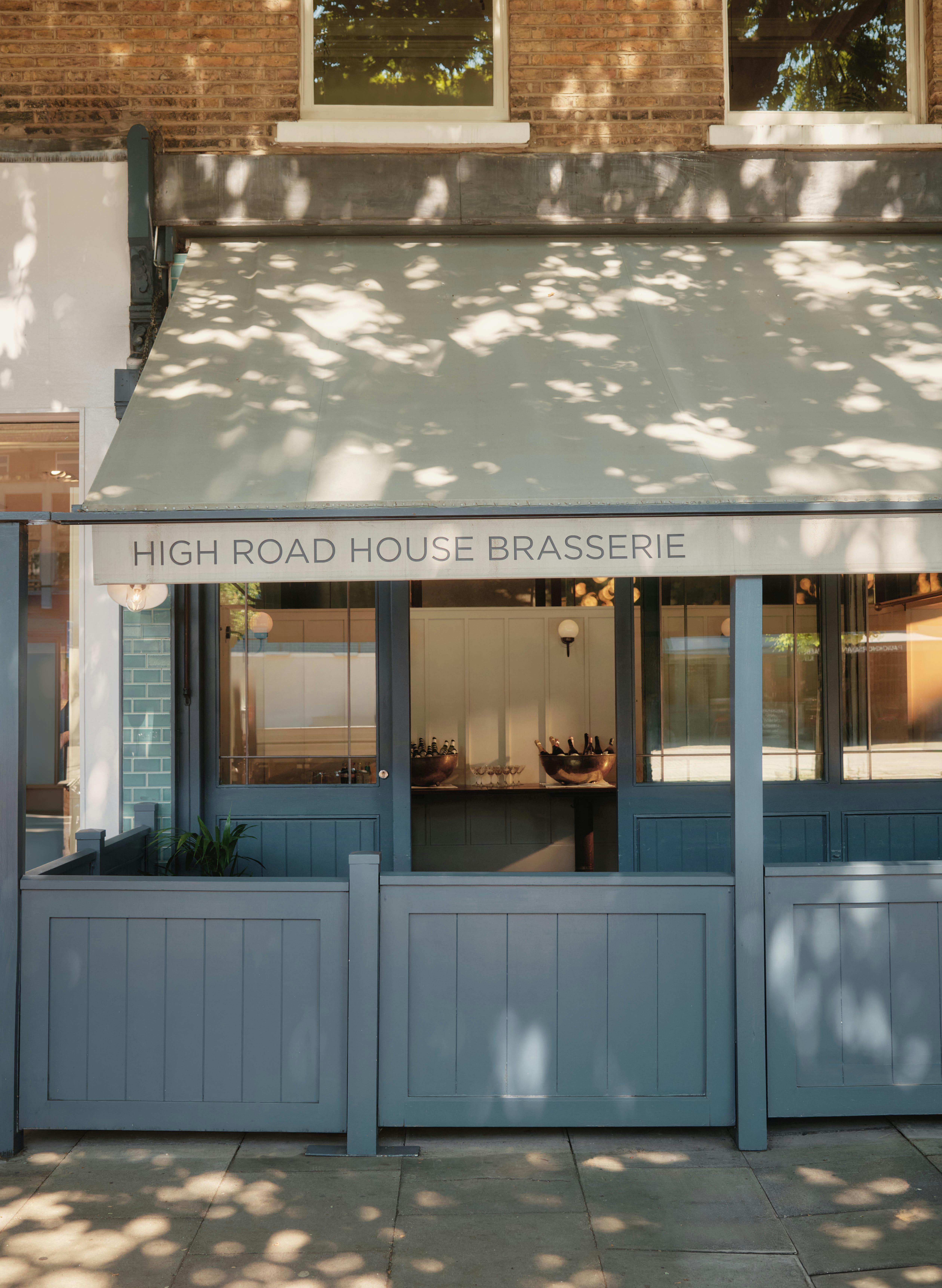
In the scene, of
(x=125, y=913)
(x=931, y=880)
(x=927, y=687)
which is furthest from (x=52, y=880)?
(x=927, y=687)

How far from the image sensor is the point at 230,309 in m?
5.21

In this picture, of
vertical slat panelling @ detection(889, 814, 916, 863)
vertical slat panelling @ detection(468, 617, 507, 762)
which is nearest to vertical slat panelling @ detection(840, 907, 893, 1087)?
vertical slat panelling @ detection(889, 814, 916, 863)

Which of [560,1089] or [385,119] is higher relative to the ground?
[385,119]

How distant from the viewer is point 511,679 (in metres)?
11.6

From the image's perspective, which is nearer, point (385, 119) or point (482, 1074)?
point (482, 1074)

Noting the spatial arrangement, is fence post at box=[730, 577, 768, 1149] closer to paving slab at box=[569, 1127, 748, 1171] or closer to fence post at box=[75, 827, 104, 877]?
paving slab at box=[569, 1127, 748, 1171]

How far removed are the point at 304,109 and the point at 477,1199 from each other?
19.0 ft

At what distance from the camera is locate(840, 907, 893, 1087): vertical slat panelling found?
4.06 m

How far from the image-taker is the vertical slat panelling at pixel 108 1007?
4.03 m

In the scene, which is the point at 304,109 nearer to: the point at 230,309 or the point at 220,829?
the point at 230,309

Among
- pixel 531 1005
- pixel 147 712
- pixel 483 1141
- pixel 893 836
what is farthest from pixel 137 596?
pixel 893 836

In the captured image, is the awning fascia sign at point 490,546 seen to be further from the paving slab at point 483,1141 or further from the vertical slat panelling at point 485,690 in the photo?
the vertical slat panelling at point 485,690

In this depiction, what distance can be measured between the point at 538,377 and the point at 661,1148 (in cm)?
347

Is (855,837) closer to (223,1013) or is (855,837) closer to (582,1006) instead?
(582,1006)
